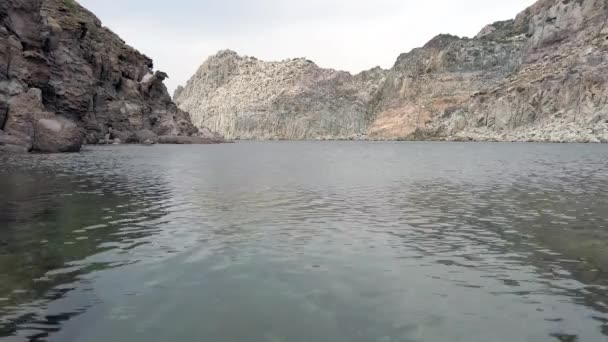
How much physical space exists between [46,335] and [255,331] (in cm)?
396

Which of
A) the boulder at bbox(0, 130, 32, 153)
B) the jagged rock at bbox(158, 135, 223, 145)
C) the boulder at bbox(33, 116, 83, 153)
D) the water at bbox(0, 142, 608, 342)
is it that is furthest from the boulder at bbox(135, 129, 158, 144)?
the water at bbox(0, 142, 608, 342)

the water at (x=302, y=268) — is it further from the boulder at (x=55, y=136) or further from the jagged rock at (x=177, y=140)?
the jagged rock at (x=177, y=140)

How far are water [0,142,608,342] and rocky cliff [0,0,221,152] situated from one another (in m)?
41.7

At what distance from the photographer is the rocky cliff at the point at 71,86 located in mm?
63094

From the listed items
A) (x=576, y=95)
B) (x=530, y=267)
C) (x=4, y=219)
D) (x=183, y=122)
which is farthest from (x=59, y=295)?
(x=576, y=95)

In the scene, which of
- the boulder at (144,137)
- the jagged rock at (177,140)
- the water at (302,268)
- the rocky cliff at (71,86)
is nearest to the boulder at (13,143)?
the rocky cliff at (71,86)

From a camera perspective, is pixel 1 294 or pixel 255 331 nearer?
pixel 255 331

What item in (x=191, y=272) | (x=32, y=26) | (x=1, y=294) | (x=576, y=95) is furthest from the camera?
(x=576, y=95)

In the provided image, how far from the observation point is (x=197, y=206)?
80.9 ft

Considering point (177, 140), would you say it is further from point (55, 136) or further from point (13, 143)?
point (13, 143)

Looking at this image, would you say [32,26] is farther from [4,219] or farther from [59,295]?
[59,295]

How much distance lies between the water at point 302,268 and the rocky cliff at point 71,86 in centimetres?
4166

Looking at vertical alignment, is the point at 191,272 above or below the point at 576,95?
below

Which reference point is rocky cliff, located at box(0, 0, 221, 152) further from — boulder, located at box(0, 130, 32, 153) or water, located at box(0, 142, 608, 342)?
water, located at box(0, 142, 608, 342)
